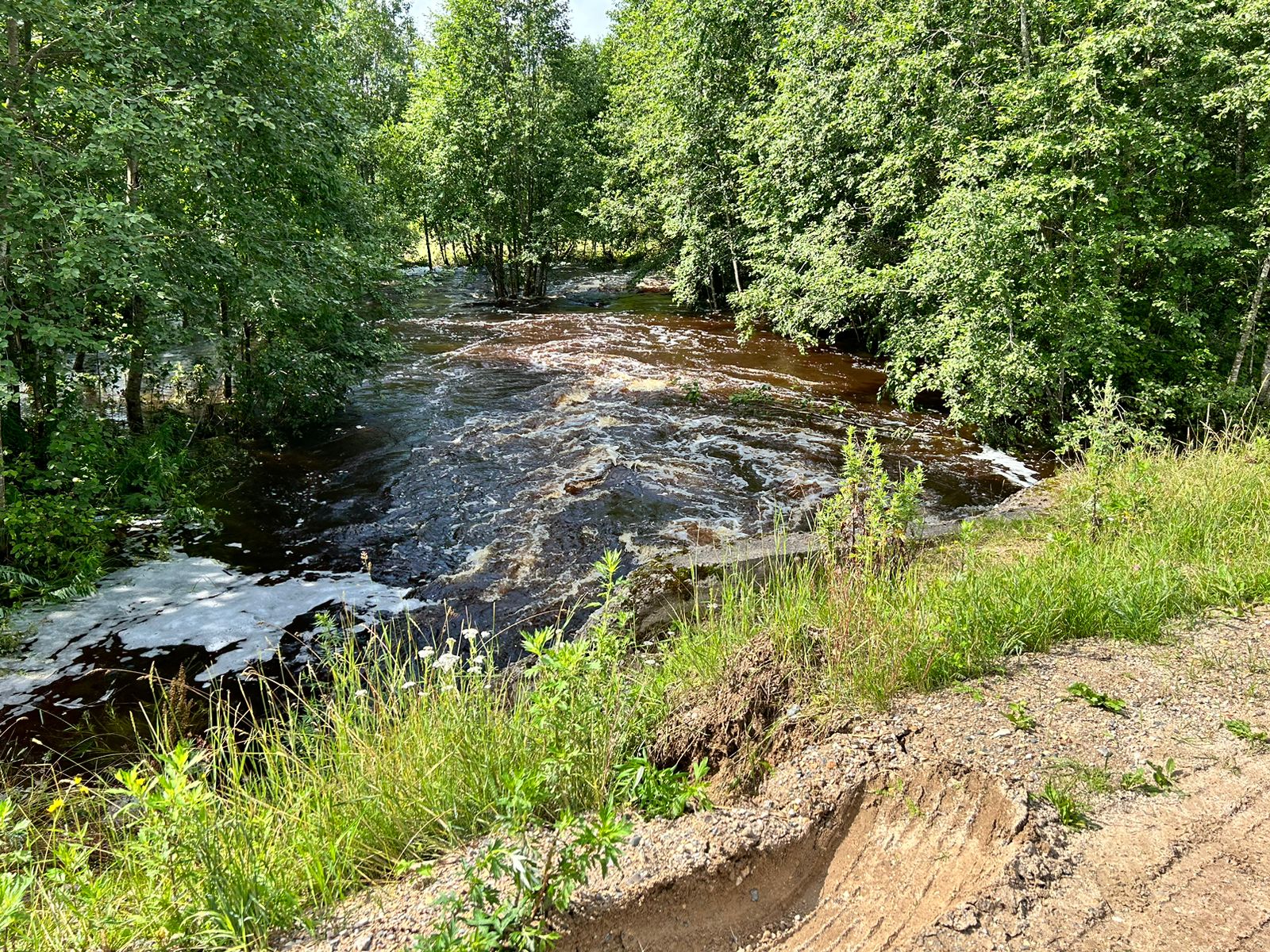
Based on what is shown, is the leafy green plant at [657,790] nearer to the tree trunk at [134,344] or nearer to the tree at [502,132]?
the tree trunk at [134,344]

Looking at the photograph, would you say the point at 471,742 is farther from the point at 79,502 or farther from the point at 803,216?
the point at 803,216

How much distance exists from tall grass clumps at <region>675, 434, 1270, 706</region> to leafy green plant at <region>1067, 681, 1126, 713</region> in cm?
43

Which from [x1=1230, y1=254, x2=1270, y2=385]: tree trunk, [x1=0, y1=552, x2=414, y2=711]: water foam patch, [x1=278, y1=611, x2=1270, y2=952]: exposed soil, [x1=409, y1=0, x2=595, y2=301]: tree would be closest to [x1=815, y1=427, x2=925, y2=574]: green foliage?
[x1=278, y1=611, x2=1270, y2=952]: exposed soil

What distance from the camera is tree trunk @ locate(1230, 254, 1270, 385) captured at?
9.30m

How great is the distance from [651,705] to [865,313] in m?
17.6

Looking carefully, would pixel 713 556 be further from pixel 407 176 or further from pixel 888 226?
pixel 407 176

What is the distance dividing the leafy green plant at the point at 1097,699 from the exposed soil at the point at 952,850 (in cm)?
5

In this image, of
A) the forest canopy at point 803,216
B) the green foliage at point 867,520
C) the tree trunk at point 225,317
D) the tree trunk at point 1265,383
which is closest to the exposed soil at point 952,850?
the green foliage at point 867,520

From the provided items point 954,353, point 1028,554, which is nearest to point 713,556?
point 1028,554

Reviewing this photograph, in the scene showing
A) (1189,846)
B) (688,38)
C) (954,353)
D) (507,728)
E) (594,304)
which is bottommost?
(1189,846)

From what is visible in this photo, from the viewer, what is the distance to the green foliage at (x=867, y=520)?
495 centimetres

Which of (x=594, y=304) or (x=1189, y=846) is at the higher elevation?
(x=594, y=304)

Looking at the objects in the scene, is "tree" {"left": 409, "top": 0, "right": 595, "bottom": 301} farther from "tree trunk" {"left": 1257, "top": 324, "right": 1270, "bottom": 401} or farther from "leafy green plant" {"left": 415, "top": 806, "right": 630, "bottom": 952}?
"leafy green plant" {"left": 415, "top": 806, "right": 630, "bottom": 952}

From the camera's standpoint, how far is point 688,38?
20453mm
